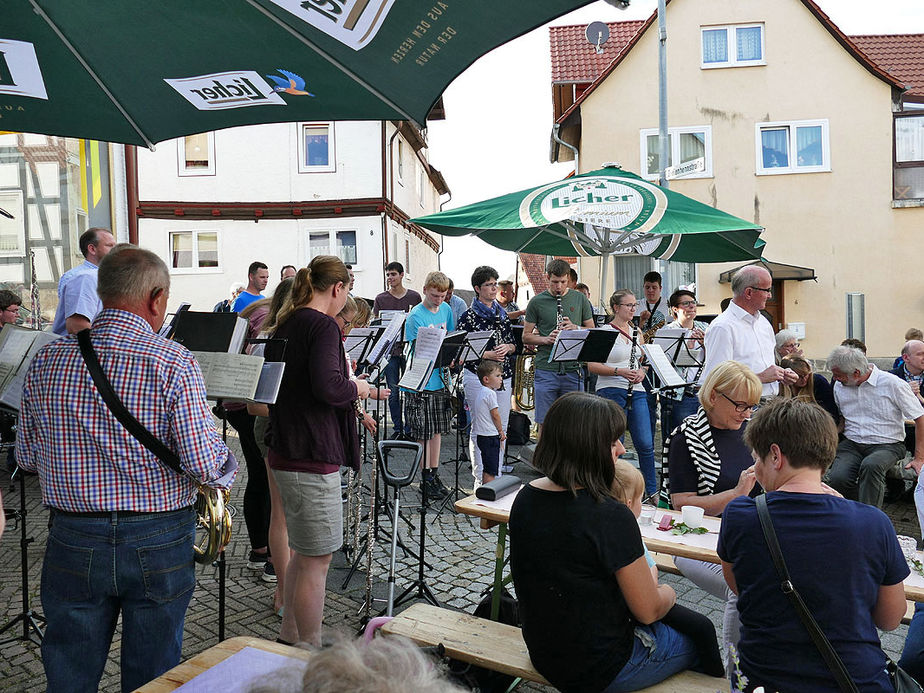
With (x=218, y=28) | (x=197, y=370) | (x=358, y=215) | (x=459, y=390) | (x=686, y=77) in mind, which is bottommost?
(x=459, y=390)

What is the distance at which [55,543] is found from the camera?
252 cm

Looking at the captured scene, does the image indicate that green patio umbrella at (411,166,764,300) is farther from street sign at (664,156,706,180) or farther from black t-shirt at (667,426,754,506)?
black t-shirt at (667,426,754,506)

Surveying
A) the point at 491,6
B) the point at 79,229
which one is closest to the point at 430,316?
the point at 79,229

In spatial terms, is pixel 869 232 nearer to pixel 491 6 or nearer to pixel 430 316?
Answer: pixel 430 316

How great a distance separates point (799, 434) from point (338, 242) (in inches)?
845

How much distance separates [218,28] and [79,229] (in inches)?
248

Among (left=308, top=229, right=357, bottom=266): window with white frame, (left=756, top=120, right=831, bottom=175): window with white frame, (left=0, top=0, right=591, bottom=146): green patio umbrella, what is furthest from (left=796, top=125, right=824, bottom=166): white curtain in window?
(left=0, top=0, right=591, bottom=146): green patio umbrella

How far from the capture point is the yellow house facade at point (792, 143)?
58.1 feet

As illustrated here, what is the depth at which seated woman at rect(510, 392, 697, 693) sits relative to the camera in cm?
261

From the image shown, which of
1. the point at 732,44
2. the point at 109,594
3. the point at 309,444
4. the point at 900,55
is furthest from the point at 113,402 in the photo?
the point at 900,55

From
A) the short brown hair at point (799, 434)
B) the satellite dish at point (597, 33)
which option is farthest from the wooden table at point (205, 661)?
the satellite dish at point (597, 33)

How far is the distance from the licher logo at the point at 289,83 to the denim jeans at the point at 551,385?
5.18m

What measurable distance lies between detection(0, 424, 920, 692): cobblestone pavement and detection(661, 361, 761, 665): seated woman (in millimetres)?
1097

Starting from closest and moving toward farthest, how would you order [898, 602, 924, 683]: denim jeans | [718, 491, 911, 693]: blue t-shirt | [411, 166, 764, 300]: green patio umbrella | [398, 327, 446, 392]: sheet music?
1. [718, 491, 911, 693]: blue t-shirt
2. [898, 602, 924, 683]: denim jeans
3. [398, 327, 446, 392]: sheet music
4. [411, 166, 764, 300]: green patio umbrella
